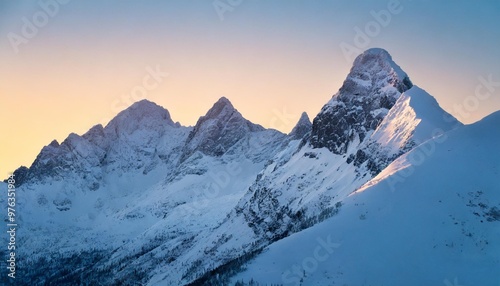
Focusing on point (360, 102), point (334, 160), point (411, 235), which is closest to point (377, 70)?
point (360, 102)

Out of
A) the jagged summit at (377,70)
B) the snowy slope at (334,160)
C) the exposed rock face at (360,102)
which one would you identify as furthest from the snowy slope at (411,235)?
the jagged summit at (377,70)

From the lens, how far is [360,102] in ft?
411

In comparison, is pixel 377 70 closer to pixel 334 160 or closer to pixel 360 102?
pixel 360 102

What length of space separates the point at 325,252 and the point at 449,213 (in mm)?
13335

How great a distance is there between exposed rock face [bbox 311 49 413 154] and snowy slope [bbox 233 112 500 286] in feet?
214

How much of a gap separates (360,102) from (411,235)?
3632 inches

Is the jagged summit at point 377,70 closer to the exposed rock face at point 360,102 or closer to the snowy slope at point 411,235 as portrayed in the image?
the exposed rock face at point 360,102

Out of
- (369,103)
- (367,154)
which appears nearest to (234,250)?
(367,154)

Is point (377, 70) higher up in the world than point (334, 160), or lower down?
higher up

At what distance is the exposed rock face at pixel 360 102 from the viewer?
114312 millimetres

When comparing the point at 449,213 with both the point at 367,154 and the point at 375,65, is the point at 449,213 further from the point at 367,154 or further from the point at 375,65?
the point at 375,65

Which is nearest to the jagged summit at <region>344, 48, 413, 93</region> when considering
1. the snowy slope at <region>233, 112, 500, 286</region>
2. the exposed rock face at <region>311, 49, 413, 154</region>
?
the exposed rock face at <region>311, 49, 413, 154</region>

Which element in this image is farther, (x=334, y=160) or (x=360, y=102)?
(x=360, y=102)

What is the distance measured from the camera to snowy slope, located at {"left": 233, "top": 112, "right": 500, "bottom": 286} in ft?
110
